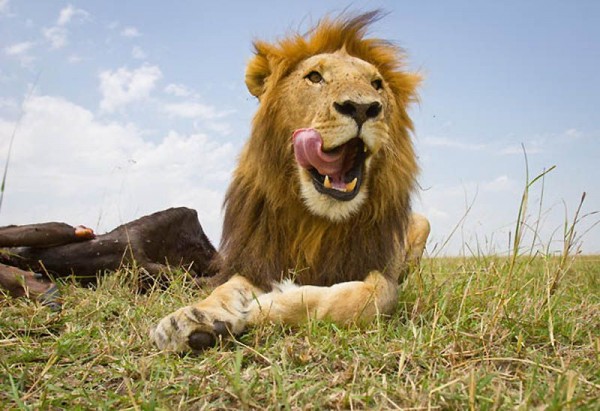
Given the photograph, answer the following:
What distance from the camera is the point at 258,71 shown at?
343 centimetres

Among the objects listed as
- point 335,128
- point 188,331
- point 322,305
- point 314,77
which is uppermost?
point 314,77

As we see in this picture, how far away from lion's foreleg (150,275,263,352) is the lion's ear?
127 centimetres

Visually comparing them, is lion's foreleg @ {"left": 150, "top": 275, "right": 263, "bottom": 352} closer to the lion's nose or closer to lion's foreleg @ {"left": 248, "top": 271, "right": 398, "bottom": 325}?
lion's foreleg @ {"left": 248, "top": 271, "right": 398, "bottom": 325}

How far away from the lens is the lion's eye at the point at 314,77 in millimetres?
3100

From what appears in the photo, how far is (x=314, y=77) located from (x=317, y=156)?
486 mm

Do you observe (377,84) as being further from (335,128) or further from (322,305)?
(322,305)

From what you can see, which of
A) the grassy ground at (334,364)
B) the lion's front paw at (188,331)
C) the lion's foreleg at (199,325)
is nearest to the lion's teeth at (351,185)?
the grassy ground at (334,364)

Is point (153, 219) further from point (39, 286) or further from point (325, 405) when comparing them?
point (325, 405)

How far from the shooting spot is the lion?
9.15ft

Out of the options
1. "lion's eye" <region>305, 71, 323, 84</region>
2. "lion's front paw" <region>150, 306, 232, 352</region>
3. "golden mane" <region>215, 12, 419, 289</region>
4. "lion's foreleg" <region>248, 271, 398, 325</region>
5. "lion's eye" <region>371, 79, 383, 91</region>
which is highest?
"lion's eye" <region>371, 79, 383, 91</region>

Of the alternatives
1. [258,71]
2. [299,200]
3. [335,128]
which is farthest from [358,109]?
[258,71]

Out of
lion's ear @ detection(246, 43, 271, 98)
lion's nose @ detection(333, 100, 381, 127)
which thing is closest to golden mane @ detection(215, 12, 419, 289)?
lion's ear @ detection(246, 43, 271, 98)

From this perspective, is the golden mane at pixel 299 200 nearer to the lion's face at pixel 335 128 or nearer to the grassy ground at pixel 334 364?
the lion's face at pixel 335 128

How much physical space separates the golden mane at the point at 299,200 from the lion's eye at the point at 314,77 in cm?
17
